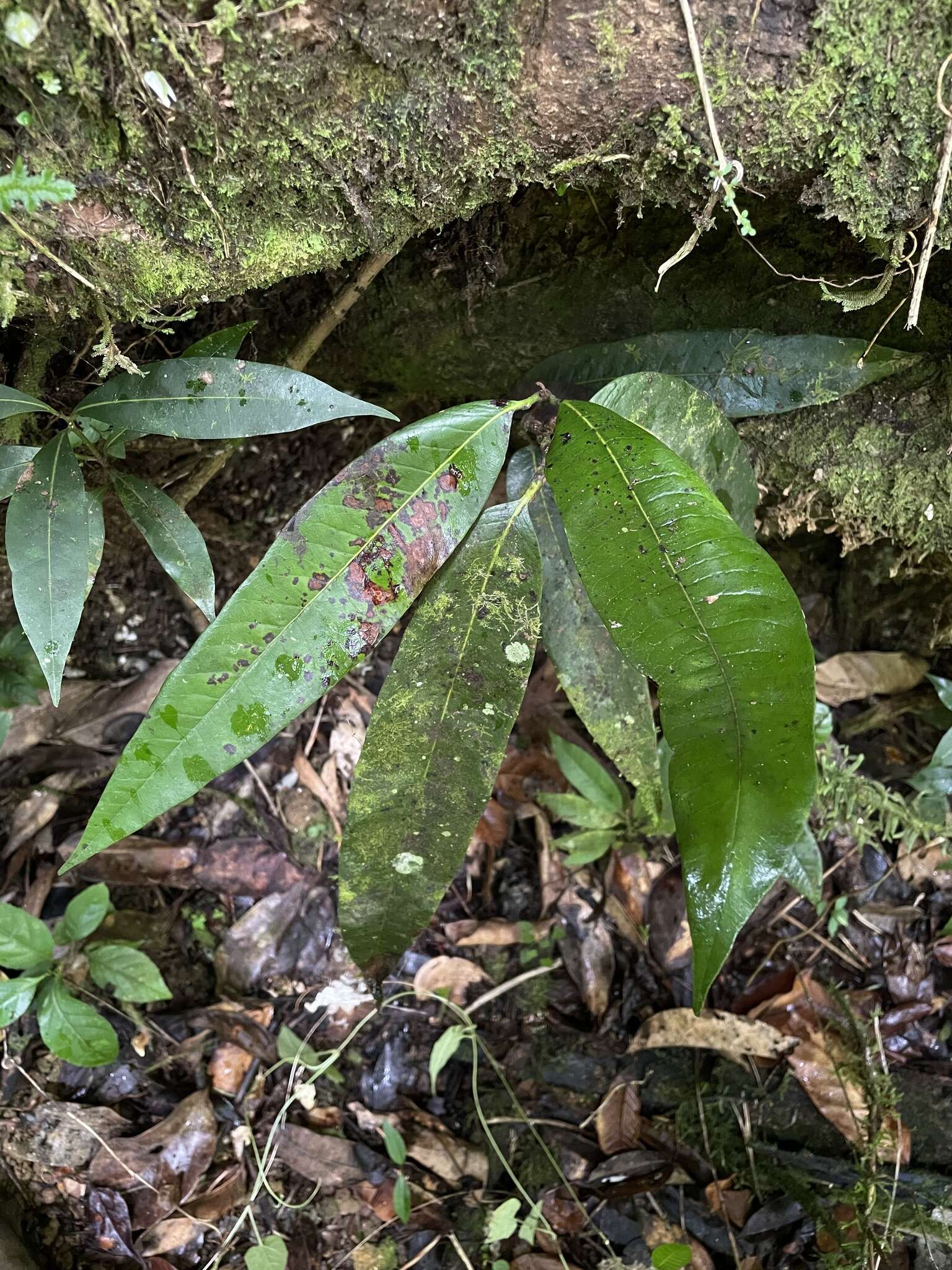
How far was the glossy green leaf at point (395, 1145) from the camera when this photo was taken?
1465mm

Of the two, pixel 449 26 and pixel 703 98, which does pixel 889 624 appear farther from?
pixel 449 26

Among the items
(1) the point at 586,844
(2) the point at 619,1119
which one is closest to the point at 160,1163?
(2) the point at 619,1119

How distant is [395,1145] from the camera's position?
1.47 m

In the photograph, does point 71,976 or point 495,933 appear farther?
point 495,933

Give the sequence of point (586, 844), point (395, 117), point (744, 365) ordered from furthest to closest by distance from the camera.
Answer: point (586, 844) < point (744, 365) < point (395, 117)

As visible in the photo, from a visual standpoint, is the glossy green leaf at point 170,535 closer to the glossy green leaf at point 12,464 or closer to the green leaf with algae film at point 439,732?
the glossy green leaf at point 12,464

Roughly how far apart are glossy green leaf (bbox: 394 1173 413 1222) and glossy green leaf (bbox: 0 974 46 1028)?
77 cm

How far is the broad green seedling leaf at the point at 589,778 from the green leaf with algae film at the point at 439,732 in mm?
688

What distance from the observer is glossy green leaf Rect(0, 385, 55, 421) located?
0.92 meters

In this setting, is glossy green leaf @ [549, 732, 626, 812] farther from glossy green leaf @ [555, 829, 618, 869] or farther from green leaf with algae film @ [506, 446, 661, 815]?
green leaf with algae film @ [506, 446, 661, 815]

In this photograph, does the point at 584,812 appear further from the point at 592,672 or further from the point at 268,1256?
the point at 268,1256

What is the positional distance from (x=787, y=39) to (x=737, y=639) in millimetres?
622

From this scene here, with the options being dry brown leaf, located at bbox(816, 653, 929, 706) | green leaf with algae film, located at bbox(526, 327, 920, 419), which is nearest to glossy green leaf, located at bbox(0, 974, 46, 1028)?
green leaf with algae film, located at bbox(526, 327, 920, 419)

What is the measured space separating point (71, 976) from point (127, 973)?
148 millimetres
